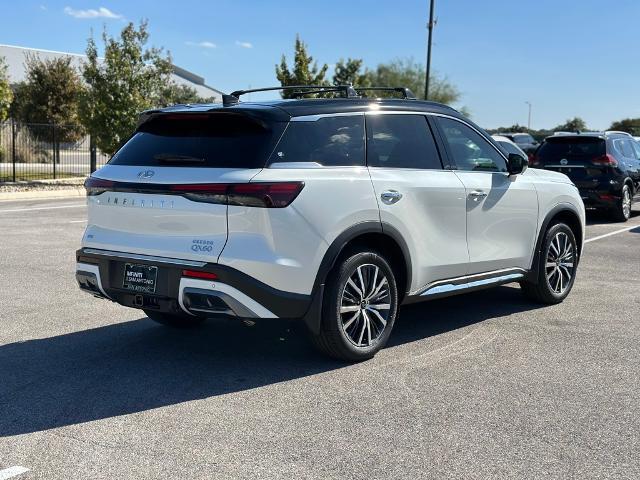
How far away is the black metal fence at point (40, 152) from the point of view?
84.5ft

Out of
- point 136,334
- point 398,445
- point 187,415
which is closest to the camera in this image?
point 398,445

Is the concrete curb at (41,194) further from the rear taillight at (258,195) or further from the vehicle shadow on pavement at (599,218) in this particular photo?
the rear taillight at (258,195)

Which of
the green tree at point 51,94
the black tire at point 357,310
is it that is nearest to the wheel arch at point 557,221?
the black tire at point 357,310

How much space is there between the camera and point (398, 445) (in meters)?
3.88

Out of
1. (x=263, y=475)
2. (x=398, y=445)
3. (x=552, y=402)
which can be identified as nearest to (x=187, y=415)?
(x=263, y=475)

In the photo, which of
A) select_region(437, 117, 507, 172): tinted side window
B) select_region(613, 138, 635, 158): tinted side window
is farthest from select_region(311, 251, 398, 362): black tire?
select_region(613, 138, 635, 158): tinted side window

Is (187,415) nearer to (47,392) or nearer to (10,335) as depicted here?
(47,392)

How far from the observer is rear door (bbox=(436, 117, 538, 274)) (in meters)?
6.13

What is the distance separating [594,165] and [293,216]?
1182cm

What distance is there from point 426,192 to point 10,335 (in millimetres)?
3416

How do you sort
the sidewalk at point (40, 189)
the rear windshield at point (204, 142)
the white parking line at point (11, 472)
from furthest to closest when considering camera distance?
the sidewalk at point (40, 189) → the rear windshield at point (204, 142) → the white parking line at point (11, 472)

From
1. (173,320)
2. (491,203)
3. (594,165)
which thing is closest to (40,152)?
(594,165)

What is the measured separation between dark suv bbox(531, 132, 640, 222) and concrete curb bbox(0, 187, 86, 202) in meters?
12.6

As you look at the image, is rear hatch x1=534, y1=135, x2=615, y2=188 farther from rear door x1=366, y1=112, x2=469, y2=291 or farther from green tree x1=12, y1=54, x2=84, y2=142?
green tree x1=12, y1=54, x2=84, y2=142
